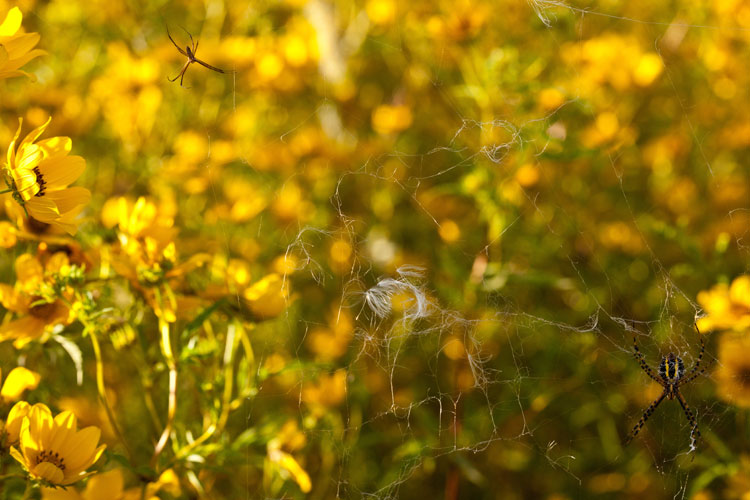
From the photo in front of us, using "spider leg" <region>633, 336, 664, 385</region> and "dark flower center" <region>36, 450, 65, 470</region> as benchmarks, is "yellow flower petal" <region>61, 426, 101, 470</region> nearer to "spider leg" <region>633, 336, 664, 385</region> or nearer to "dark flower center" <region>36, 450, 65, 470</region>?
"dark flower center" <region>36, 450, 65, 470</region>

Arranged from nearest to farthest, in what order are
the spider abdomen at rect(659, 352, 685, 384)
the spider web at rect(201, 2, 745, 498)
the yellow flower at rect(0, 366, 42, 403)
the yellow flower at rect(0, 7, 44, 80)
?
the yellow flower at rect(0, 7, 44, 80)
the yellow flower at rect(0, 366, 42, 403)
the spider abdomen at rect(659, 352, 685, 384)
the spider web at rect(201, 2, 745, 498)

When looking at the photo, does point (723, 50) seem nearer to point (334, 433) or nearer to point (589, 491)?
point (589, 491)

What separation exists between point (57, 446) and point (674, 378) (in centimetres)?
76

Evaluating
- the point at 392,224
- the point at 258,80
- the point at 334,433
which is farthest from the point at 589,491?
the point at 258,80

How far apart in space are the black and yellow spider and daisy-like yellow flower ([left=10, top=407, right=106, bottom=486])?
0.69m

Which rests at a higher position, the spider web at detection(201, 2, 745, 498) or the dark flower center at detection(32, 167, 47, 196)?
the dark flower center at detection(32, 167, 47, 196)

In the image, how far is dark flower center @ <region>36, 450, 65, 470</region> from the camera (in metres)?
0.69

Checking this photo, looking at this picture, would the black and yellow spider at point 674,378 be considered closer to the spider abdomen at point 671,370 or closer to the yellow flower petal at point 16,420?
the spider abdomen at point 671,370

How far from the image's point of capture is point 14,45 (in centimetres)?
66

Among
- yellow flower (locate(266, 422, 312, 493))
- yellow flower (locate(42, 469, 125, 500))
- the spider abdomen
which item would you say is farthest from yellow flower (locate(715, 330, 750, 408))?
yellow flower (locate(42, 469, 125, 500))

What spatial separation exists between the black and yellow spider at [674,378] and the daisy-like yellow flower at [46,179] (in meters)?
0.73

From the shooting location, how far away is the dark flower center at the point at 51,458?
2.27ft

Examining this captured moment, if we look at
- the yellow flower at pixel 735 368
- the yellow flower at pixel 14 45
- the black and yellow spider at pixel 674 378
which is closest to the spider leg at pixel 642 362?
the black and yellow spider at pixel 674 378

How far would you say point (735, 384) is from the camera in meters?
1.00
